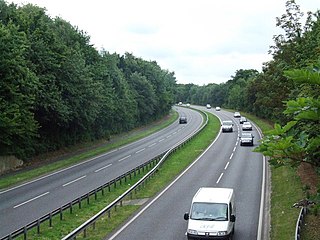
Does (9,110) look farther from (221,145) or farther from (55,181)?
(221,145)

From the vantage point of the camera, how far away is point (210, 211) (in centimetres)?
1669

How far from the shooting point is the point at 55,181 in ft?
106

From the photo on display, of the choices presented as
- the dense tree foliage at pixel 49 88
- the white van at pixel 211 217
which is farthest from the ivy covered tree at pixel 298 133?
the dense tree foliage at pixel 49 88

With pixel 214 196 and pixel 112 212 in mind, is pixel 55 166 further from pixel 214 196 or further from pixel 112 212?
pixel 214 196

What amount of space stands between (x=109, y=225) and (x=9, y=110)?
1678 cm

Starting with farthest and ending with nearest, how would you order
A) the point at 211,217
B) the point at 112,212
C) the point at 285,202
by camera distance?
the point at 285,202 → the point at 112,212 → the point at 211,217

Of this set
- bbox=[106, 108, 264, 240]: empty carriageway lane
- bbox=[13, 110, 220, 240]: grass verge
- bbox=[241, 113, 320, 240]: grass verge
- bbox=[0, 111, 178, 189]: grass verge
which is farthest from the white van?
bbox=[0, 111, 178, 189]: grass verge

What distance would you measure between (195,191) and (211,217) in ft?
33.9

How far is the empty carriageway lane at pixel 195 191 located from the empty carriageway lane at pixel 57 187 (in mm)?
4865

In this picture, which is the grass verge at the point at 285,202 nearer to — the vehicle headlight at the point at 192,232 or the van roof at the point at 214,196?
the van roof at the point at 214,196

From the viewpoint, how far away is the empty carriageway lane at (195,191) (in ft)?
59.5

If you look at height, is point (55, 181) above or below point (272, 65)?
below

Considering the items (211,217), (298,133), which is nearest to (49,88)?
(211,217)

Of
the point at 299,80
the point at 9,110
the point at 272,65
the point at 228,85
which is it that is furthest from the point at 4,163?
the point at 228,85
